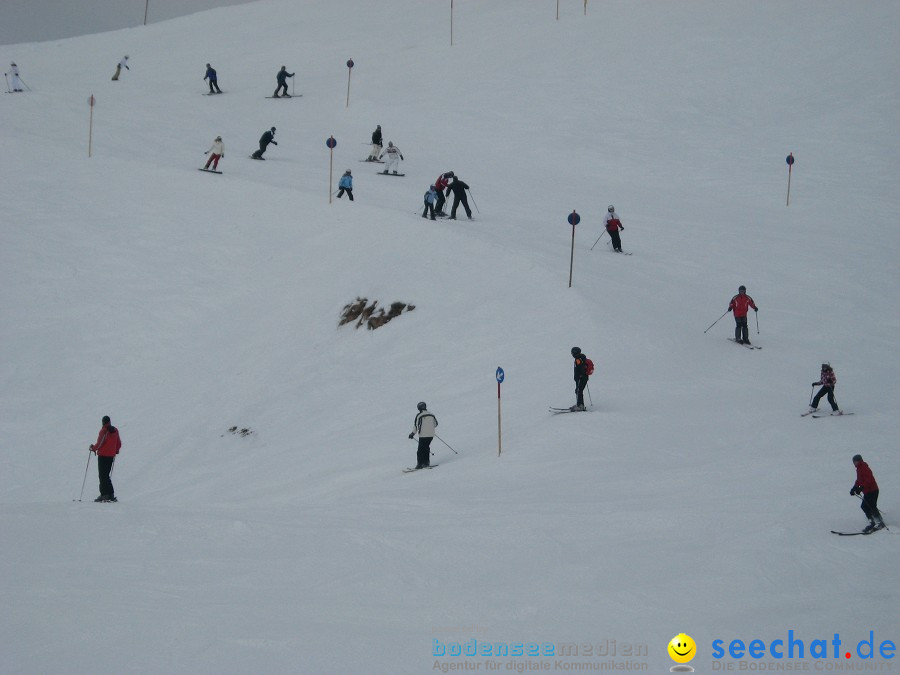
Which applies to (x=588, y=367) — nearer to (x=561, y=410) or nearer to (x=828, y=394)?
(x=561, y=410)

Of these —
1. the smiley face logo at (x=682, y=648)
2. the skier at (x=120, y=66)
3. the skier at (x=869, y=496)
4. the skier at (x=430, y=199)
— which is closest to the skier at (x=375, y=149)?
the skier at (x=430, y=199)

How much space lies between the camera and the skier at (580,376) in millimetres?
15031

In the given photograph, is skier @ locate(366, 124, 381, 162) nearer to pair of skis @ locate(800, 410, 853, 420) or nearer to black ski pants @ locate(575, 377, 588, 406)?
black ski pants @ locate(575, 377, 588, 406)

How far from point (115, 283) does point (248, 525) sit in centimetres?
1487

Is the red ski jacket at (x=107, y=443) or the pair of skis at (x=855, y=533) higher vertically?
the red ski jacket at (x=107, y=443)

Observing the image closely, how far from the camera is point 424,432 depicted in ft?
45.6

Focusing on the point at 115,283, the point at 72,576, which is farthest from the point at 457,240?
the point at 72,576

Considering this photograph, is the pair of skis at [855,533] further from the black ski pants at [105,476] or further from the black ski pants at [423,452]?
the black ski pants at [105,476]

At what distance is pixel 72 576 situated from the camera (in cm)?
905

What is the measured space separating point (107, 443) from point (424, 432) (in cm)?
472

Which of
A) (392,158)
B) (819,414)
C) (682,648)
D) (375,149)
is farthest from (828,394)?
(375,149)

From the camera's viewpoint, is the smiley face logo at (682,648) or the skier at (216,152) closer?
the smiley face logo at (682,648)

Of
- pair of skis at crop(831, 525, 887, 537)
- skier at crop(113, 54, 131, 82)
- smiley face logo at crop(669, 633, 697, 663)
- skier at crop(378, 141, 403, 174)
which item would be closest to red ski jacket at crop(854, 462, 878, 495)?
pair of skis at crop(831, 525, 887, 537)

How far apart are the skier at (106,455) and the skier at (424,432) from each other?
4.43 meters
